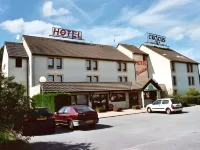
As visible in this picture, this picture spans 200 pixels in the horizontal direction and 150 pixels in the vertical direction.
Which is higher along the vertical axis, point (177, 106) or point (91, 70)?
point (91, 70)

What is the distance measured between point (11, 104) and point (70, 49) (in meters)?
28.9

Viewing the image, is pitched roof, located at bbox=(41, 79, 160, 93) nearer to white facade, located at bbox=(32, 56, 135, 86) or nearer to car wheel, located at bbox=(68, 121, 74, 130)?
white facade, located at bbox=(32, 56, 135, 86)

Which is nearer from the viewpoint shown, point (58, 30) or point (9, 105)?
point (9, 105)

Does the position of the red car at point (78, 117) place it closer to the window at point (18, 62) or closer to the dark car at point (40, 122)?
the dark car at point (40, 122)

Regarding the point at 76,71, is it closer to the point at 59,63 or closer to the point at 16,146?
the point at 59,63

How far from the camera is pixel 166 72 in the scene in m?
43.4

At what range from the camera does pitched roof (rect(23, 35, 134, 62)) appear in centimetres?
3290

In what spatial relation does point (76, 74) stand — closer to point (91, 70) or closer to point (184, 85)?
point (91, 70)

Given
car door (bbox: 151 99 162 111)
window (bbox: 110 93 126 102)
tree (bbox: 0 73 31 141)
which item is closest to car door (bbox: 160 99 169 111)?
car door (bbox: 151 99 162 111)

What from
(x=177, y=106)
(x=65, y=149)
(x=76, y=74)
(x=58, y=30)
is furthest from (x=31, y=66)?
(x=65, y=149)

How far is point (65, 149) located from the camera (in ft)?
31.1

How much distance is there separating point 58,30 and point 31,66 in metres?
11.9

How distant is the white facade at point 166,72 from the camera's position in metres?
42.9

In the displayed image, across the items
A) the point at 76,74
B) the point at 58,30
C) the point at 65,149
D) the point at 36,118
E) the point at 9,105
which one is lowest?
the point at 65,149
